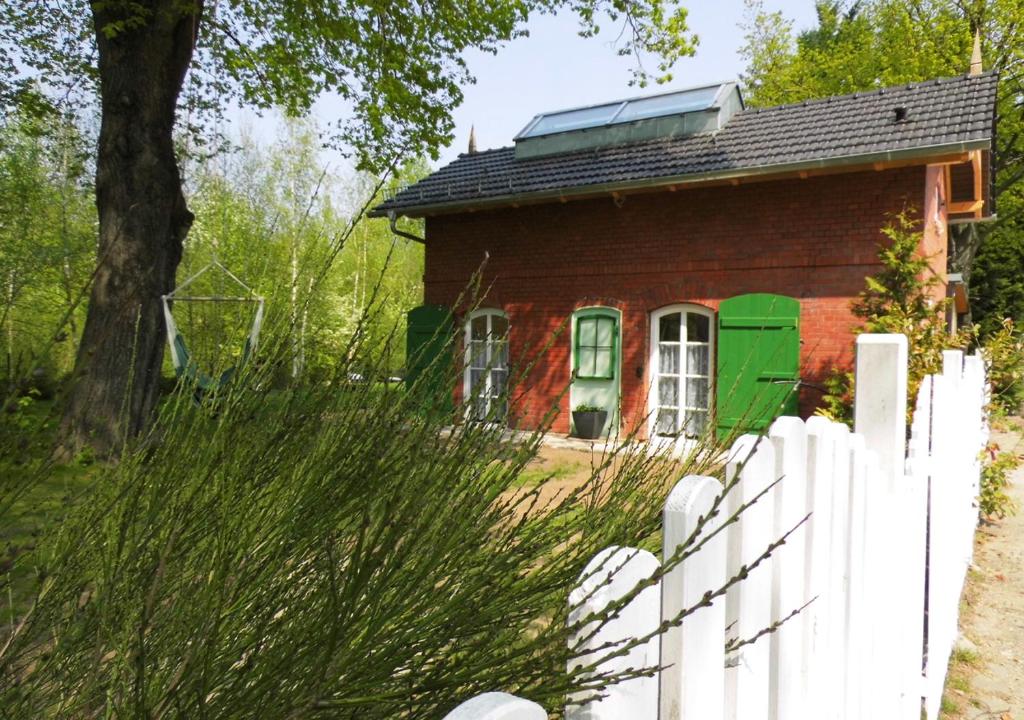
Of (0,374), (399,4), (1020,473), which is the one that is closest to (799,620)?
(0,374)

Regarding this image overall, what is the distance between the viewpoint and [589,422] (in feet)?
35.5

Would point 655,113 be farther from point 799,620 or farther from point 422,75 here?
point 799,620

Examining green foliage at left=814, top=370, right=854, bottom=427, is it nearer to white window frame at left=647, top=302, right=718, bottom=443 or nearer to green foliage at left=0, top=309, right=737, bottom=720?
white window frame at left=647, top=302, right=718, bottom=443

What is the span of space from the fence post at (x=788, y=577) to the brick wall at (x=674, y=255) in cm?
622

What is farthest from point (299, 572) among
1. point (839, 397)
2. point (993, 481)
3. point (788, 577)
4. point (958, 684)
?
point (839, 397)

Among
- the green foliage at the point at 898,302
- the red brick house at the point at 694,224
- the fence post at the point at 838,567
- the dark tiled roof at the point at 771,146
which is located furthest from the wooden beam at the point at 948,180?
the fence post at the point at 838,567

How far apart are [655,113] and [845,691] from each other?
11.1 meters

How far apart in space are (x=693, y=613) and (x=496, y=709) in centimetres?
43

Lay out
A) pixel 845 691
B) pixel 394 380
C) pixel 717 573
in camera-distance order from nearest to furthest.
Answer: pixel 717 573 → pixel 394 380 → pixel 845 691

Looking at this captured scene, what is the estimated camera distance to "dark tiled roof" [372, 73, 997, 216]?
Result: 8.64 m

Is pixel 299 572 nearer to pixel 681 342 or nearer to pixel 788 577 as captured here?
pixel 788 577

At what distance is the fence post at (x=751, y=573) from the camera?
42.4 inches

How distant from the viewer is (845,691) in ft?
5.42

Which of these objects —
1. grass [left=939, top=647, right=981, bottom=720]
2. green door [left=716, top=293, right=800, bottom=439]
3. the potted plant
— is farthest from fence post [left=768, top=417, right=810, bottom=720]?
the potted plant
